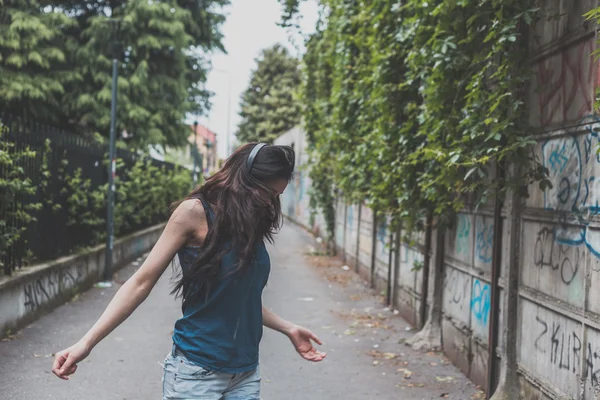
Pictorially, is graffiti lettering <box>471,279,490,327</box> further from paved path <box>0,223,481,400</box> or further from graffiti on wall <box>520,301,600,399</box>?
graffiti on wall <box>520,301,600,399</box>

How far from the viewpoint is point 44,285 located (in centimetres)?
854

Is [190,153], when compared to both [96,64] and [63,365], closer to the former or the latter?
[96,64]

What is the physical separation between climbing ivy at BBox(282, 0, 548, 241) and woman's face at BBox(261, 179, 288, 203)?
2.76m

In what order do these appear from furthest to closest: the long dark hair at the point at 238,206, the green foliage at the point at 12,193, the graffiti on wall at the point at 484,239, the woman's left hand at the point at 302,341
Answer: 1. the green foliage at the point at 12,193
2. the graffiti on wall at the point at 484,239
3. the woman's left hand at the point at 302,341
4. the long dark hair at the point at 238,206

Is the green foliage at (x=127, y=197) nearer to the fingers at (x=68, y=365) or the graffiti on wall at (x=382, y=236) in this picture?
the graffiti on wall at (x=382, y=236)

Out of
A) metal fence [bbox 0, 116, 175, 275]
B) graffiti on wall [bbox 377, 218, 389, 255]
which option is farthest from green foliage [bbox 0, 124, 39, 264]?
graffiti on wall [bbox 377, 218, 389, 255]

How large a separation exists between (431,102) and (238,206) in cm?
442

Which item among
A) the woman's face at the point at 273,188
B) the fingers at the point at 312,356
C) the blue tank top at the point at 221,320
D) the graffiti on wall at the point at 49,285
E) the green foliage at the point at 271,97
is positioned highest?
the green foliage at the point at 271,97

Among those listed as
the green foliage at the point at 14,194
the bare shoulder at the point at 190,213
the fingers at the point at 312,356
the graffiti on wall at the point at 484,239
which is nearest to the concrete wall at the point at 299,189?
the green foliage at the point at 14,194

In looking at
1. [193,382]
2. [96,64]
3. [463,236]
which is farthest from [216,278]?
[96,64]

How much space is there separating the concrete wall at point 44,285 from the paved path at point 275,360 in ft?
0.59

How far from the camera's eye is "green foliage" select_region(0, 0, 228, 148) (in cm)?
2084

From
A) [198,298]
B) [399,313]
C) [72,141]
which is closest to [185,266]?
[198,298]

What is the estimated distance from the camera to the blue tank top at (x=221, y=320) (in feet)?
7.97
